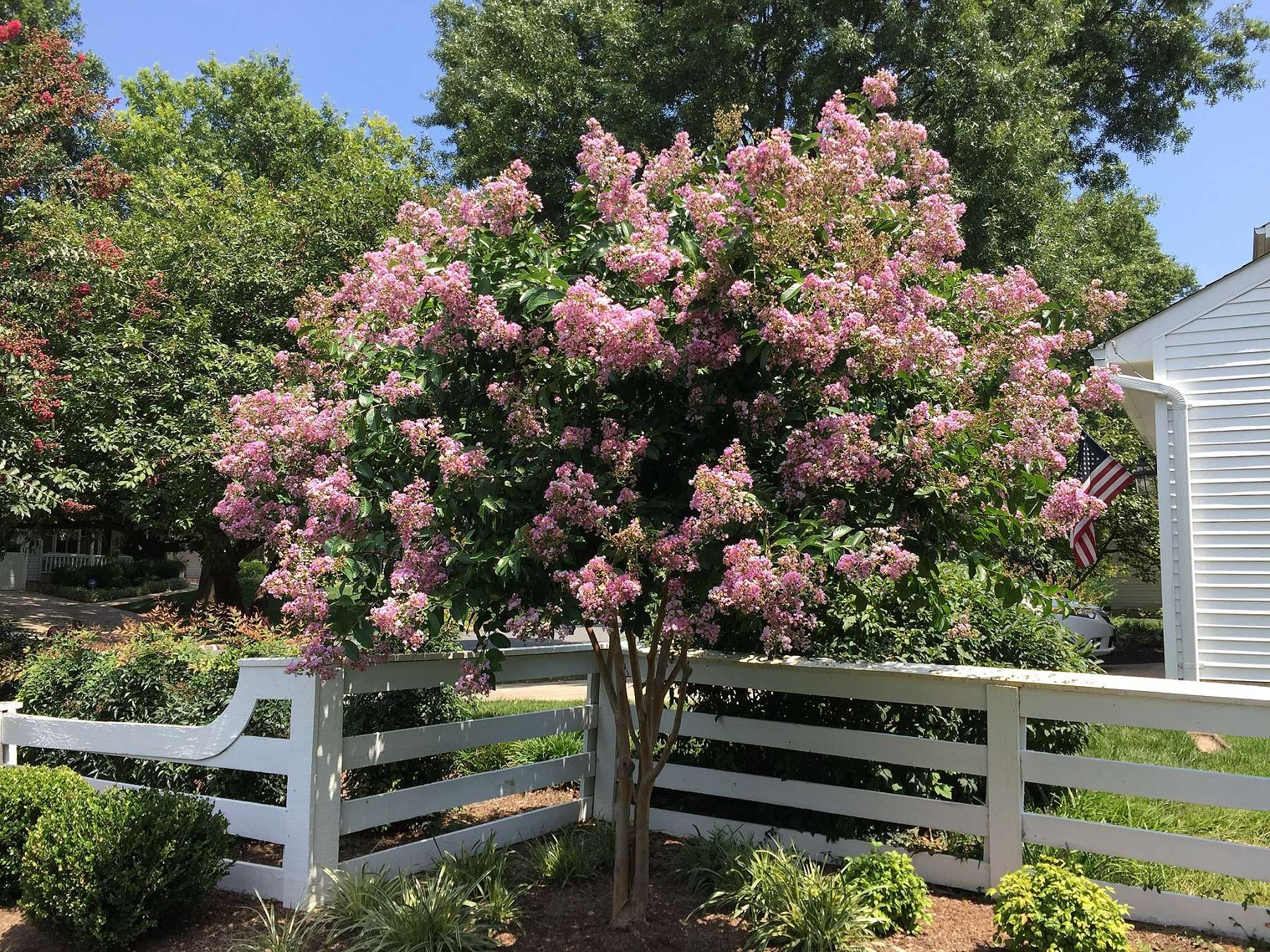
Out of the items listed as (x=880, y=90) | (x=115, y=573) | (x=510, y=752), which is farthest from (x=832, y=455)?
(x=115, y=573)

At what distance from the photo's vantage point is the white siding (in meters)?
8.48

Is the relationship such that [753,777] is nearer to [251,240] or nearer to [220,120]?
[251,240]

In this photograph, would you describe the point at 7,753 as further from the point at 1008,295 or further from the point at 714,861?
the point at 1008,295

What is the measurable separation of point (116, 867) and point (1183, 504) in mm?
9086

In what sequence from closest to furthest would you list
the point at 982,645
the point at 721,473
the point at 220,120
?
the point at 721,473
the point at 982,645
the point at 220,120

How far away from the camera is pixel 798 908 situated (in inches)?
158

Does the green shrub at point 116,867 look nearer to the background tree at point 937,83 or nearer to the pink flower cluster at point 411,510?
the pink flower cluster at point 411,510

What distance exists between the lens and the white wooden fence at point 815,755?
Answer: 405 cm

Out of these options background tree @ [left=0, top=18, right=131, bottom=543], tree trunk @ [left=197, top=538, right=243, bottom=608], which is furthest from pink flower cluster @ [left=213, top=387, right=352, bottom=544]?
tree trunk @ [left=197, top=538, right=243, bottom=608]

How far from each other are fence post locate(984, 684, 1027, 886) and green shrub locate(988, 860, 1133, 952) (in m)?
0.60

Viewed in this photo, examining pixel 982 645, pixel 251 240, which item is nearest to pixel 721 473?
pixel 982 645

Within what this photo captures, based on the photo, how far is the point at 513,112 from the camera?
15516mm

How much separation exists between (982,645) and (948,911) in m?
1.95

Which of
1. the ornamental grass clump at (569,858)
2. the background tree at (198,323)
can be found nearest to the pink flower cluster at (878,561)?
the ornamental grass clump at (569,858)
